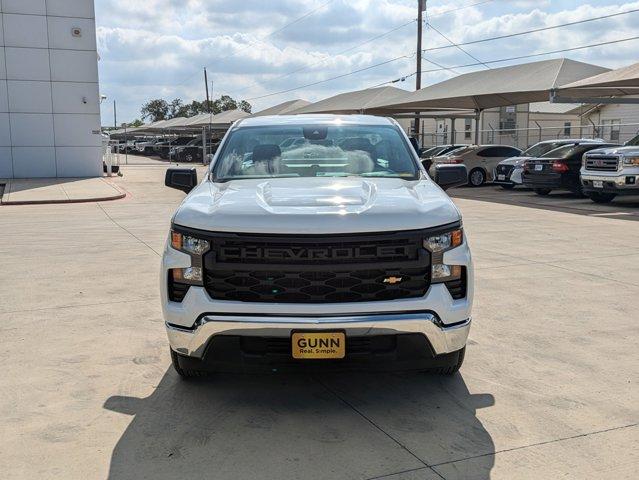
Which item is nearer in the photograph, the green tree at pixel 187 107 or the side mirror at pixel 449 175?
the side mirror at pixel 449 175

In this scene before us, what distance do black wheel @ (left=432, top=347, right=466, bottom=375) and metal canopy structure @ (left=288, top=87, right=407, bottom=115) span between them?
27.7m

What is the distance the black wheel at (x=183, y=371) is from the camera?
411cm

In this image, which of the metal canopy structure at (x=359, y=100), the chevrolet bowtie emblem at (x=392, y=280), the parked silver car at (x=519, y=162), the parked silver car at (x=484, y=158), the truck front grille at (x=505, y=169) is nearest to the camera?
the chevrolet bowtie emblem at (x=392, y=280)

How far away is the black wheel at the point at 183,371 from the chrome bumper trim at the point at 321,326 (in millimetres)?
369

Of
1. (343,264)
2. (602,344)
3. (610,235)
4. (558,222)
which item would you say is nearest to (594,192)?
(558,222)

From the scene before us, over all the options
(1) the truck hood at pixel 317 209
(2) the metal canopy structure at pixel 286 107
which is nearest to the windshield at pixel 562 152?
(1) the truck hood at pixel 317 209

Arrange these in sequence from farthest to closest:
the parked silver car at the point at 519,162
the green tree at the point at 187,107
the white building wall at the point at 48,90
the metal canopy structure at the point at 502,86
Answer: the green tree at the point at 187,107
the white building wall at the point at 48,90
the metal canopy structure at the point at 502,86
the parked silver car at the point at 519,162

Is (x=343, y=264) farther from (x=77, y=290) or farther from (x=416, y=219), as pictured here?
(x=77, y=290)

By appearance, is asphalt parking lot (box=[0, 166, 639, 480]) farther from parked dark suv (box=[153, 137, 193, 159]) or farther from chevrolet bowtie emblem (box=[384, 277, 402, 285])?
parked dark suv (box=[153, 137, 193, 159])

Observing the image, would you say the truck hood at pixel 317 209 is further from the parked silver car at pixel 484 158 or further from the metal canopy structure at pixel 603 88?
the parked silver car at pixel 484 158

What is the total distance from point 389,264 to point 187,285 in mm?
1167

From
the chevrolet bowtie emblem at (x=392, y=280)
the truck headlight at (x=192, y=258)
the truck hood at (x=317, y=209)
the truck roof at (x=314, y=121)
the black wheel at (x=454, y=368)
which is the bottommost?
the black wheel at (x=454, y=368)

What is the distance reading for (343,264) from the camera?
3662mm

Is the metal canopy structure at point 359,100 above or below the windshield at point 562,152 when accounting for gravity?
above
